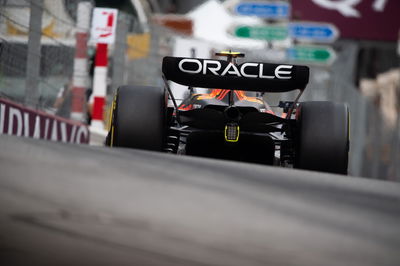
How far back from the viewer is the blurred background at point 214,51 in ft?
19.1

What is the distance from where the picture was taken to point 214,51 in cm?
1118

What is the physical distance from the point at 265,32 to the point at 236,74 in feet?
44.3

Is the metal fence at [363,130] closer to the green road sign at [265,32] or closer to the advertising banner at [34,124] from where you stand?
the green road sign at [265,32]

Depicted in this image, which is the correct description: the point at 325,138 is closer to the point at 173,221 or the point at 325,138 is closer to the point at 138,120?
the point at 138,120

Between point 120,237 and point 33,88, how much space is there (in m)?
4.97

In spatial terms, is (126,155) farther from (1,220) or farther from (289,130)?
(289,130)

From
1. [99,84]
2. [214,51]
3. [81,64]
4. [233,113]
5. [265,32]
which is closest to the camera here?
[233,113]

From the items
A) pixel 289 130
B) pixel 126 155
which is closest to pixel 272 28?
pixel 289 130

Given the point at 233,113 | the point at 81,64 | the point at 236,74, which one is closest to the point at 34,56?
the point at 81,64

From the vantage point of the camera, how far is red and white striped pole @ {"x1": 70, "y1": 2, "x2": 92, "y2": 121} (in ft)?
24.5

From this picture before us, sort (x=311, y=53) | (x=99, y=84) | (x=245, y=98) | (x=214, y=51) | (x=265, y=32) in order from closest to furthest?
(x=245, y=98) → (x=99, y=84) → (x=214, y=51) → (x=265, y=32) → (x=311, y=53)

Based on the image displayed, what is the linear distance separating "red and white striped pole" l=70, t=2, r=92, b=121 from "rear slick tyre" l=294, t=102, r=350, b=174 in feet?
13.6

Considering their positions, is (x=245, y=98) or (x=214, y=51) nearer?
(x=245, y=98)

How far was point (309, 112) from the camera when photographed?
3732mm
